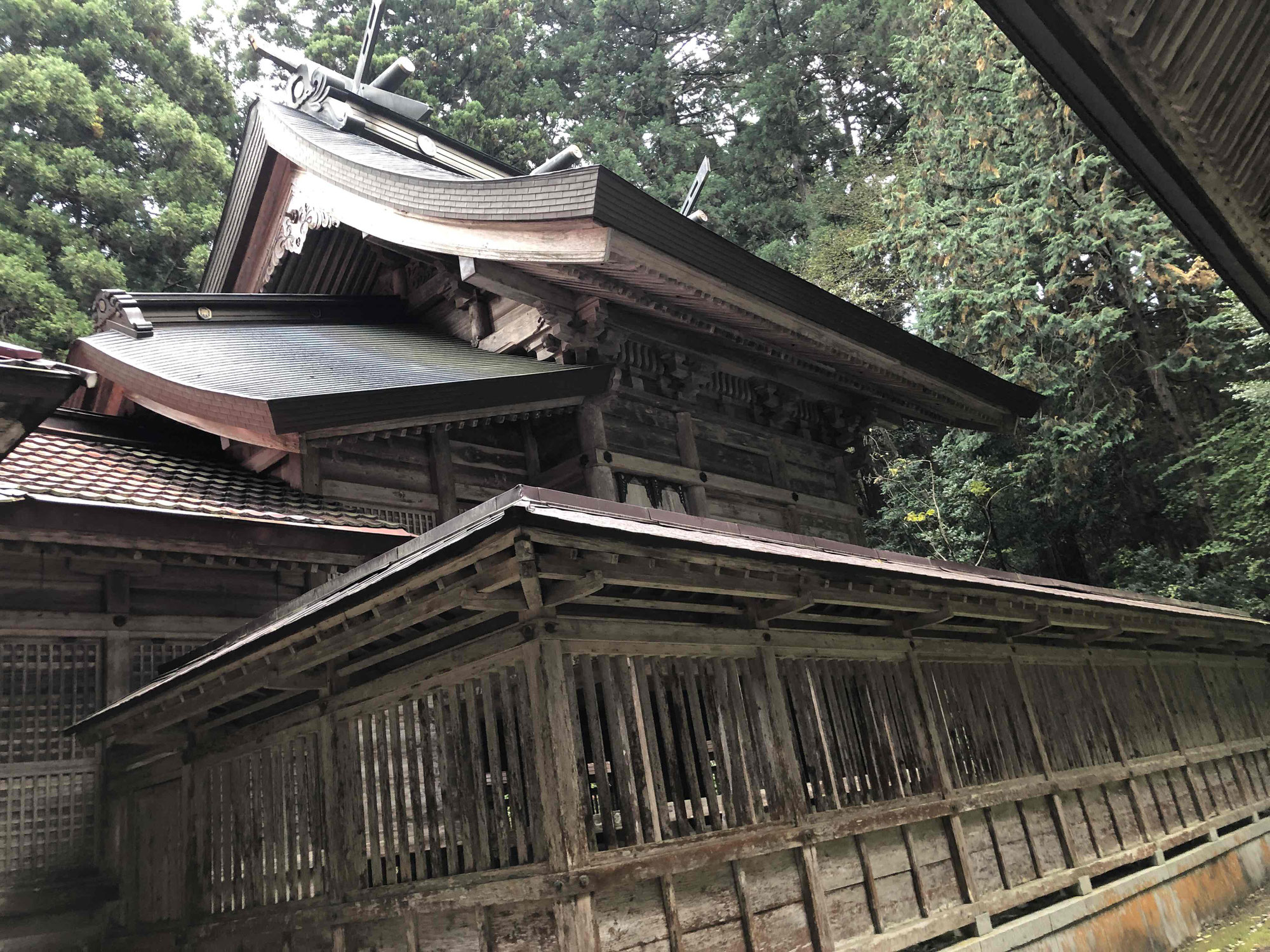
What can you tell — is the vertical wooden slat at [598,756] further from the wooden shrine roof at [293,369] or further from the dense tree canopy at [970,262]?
the dense tree canopy at [970,262]

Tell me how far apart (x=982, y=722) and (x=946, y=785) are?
95cm

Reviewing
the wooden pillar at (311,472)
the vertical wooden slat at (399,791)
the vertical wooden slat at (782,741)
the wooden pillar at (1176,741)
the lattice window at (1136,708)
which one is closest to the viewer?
the vertical wooden slat at (399,791)

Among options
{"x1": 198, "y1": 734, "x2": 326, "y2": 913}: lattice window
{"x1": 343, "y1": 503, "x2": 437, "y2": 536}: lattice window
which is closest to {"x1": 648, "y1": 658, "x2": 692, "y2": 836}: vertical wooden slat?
{"x1": 198, "y1": 734, "x2": 326, "y2": 913}: lattice window

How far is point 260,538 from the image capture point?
576cm

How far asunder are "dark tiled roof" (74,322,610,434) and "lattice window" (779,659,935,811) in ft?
10.6

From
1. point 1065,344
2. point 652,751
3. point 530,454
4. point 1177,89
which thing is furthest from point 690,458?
point 1065,344

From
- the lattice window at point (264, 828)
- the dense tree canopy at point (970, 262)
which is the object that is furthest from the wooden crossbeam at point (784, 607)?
the dense tree canopy at point (970, 262)

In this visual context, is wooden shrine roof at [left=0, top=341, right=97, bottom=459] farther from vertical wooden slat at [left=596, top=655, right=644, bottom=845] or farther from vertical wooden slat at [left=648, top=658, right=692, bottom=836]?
vertical wooden slat at [left=648, top=658, right=692, bottom=836]

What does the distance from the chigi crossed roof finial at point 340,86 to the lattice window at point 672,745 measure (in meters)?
8.59

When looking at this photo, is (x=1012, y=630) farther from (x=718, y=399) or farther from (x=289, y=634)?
(x=289, y=634)

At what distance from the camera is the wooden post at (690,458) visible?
923 centimetres

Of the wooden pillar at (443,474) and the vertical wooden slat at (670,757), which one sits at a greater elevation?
the wooden pillar at (443,474)

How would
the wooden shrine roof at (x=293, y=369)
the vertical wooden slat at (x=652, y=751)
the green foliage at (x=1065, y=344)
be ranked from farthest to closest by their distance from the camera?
1. the green foliage at (x=1065, y=344)
2. the wooden shrine roof at (x=293, y=369)
3. the vertical wooden slat at (x=652, y=751)

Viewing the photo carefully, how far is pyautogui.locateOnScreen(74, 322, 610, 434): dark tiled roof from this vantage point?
5965mm
